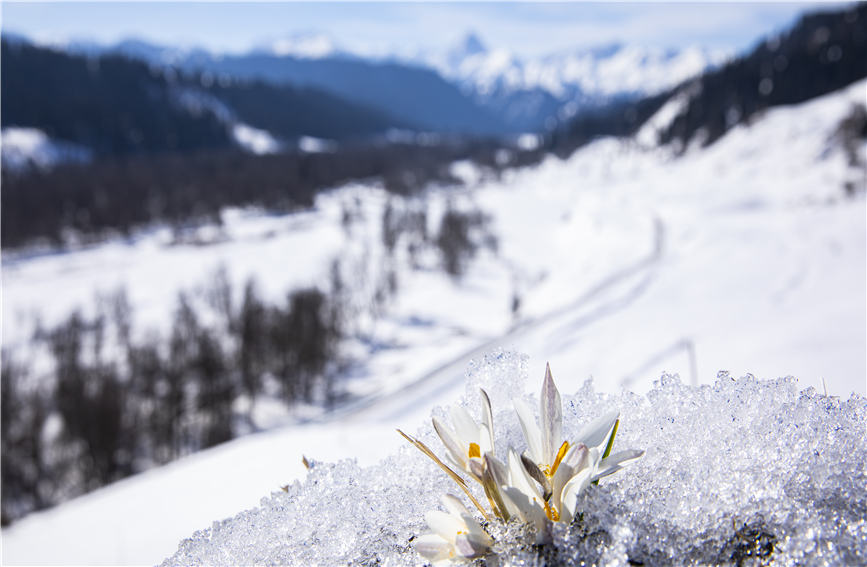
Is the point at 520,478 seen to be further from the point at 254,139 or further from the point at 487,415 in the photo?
the point at 254,139

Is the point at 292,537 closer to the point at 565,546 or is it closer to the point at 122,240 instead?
the point at 565,546

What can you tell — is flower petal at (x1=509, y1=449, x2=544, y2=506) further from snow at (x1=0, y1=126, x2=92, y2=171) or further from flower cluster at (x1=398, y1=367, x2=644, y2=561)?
snow at (x1=0, y1=126, x2=92, y2=171)

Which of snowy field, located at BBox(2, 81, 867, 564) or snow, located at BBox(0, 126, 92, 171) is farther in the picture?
snow, located at BBox(0, 126, 92, 171)

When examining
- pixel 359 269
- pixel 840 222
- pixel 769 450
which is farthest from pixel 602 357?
pixel 359 269

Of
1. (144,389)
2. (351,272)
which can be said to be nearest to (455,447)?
(144,389)

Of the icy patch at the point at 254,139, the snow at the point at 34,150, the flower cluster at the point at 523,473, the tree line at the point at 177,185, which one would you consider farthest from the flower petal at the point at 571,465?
the icy patch at the point at 254,139

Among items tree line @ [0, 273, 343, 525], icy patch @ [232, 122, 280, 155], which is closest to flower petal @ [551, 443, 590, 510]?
tree line @ [0, 273, 343, 525]

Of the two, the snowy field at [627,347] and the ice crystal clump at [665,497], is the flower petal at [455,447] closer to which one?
the ice crystal clump at [665,497]
